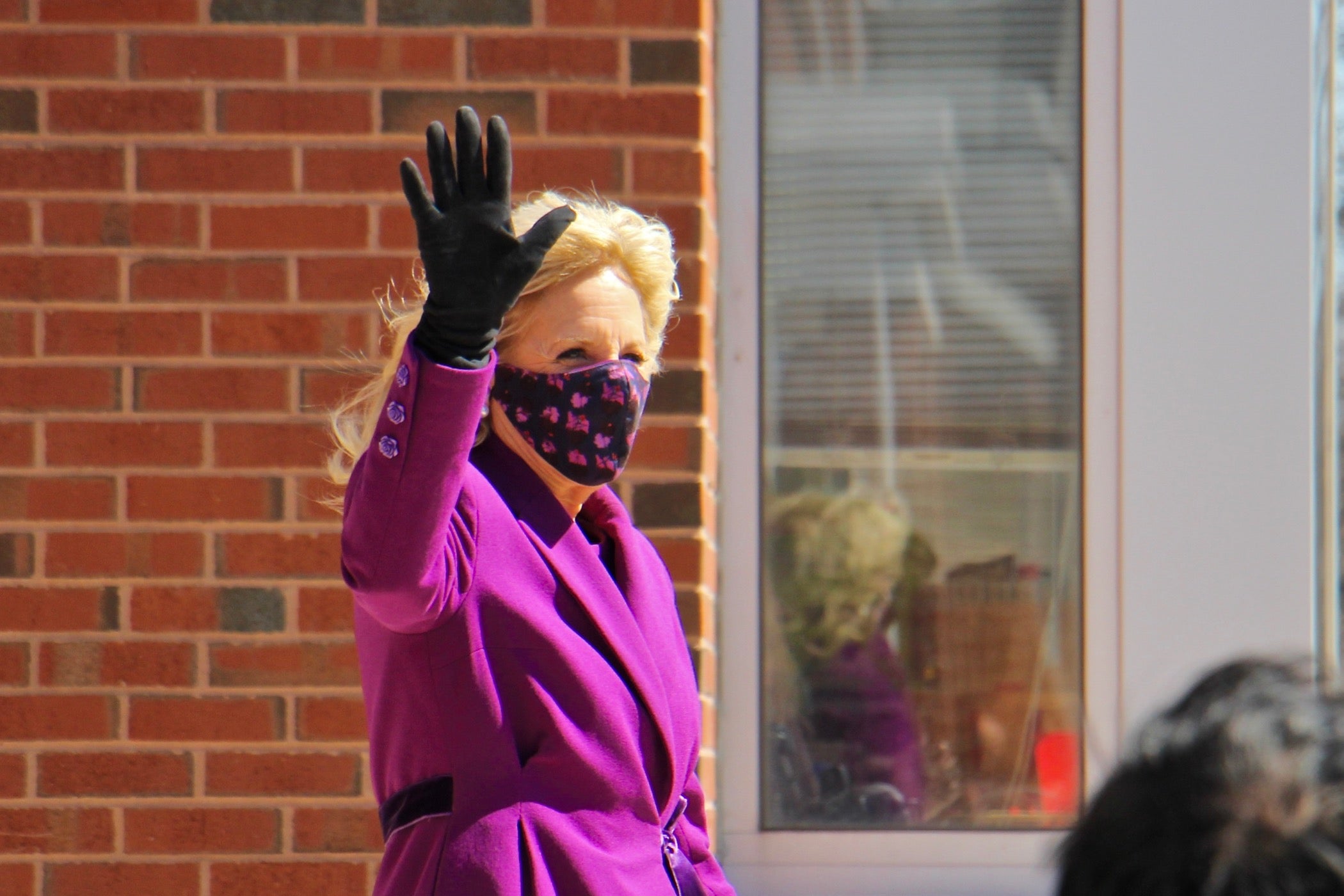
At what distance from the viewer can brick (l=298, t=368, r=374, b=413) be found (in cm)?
275

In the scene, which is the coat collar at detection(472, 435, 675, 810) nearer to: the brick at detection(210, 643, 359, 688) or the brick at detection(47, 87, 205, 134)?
the brick at detection(210, 643, 359, 688)

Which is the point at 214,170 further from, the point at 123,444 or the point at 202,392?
the point at 123,444

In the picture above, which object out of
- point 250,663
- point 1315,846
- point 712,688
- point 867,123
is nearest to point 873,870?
point 712,688

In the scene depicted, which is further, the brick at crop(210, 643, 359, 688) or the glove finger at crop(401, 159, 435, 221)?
the brick at crop(210, 643, 359, 688)

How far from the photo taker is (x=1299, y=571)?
3062 millimetres

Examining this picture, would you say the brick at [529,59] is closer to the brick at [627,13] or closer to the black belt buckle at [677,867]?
the brick at [627,13]

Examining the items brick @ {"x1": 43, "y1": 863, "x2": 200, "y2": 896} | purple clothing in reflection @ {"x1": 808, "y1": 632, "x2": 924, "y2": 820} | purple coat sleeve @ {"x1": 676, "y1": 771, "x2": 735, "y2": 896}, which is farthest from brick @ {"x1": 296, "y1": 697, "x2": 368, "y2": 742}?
purple clothing in reflection @ {"x1": 808, "y1": 632, "x2": 924, "y2": 820}

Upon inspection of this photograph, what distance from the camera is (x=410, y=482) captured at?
1.59 m

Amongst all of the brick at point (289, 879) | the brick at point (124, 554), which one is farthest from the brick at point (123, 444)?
the brick at point (289, 879)

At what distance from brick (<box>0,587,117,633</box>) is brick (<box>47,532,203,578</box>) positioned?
33mm

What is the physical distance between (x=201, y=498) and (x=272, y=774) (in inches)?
19.4

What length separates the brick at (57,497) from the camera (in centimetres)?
273

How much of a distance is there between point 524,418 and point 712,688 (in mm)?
1193

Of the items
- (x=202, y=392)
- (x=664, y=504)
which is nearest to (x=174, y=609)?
(x=202, y=392)
